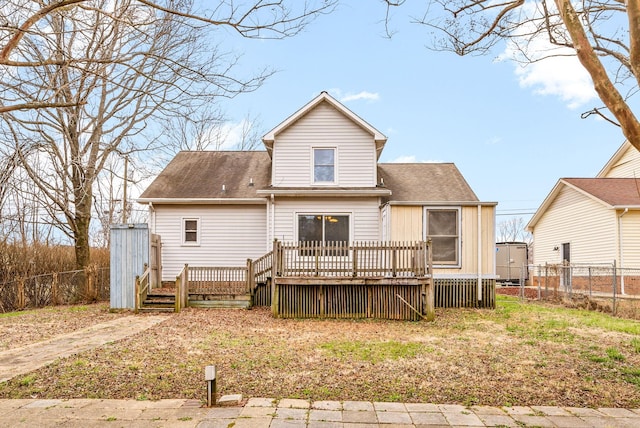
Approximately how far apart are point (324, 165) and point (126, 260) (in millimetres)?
7138

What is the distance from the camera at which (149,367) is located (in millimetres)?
5930

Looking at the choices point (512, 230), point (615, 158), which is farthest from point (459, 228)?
point (512, 230)

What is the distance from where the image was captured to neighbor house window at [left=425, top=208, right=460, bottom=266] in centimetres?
1239

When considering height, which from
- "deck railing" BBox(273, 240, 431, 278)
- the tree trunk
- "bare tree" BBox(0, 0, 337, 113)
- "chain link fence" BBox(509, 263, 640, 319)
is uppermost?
"bare tree" BBox(0, 0, 337, 113)

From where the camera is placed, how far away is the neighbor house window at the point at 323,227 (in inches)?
552

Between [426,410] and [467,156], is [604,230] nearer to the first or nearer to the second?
[467,156]

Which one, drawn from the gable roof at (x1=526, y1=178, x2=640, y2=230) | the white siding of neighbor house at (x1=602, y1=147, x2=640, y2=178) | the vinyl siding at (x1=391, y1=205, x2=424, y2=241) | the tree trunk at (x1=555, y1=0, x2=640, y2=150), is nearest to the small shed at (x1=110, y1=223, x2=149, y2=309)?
the vinyl siding at (x1=391, y1=205, x2=424, y2=241)

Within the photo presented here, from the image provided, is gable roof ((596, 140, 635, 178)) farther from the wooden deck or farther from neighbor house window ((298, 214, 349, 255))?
the wooden deck

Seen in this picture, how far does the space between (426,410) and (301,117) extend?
1153cm

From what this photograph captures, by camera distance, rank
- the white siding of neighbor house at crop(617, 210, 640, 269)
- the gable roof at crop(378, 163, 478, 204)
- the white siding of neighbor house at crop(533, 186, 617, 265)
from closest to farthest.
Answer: the gable roof at crop(378, 163, 478, 204)
the white siding of neighbor house at crop(617, 210, 640, 269)
the white siding of neighbor house at crop(533, 186, 617, 265)

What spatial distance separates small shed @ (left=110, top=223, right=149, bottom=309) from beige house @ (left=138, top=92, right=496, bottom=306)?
2579 mm

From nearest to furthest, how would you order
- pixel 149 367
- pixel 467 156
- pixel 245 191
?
pixel 149 367, pixel 245 191, pixel 467 156

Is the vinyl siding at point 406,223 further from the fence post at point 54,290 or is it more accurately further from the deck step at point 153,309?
the fence post at point 54,290

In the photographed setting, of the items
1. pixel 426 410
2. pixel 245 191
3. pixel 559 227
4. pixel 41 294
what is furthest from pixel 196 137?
pixel 426 410
